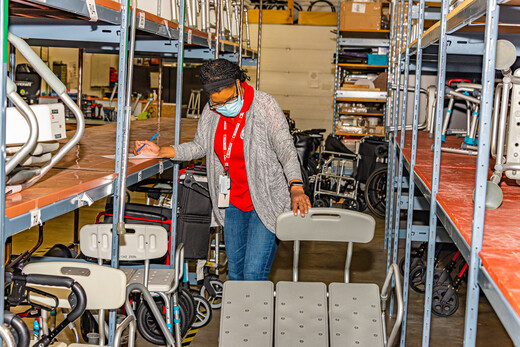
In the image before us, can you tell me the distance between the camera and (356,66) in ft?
33.8

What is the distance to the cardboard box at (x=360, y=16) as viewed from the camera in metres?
9.86

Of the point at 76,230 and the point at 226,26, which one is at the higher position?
the point at 226,26

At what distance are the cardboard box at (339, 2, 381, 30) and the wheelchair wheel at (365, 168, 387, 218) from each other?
3.14m

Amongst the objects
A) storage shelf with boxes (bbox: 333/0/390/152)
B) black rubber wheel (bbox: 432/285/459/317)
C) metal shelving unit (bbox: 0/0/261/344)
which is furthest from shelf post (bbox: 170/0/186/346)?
storage shelf with boxes (bbox: 333/0/390/152)

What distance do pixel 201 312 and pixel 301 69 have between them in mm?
9041

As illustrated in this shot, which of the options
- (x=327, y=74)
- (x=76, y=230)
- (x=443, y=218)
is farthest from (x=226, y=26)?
(x=327, y=74)

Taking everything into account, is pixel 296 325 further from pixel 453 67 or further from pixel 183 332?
pixel 453 67

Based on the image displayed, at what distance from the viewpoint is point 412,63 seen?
5637 mm

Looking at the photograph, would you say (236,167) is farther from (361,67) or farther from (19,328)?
(361,67)

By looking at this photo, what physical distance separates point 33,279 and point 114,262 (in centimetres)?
103

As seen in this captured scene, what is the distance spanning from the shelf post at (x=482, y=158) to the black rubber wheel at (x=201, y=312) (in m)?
2.70

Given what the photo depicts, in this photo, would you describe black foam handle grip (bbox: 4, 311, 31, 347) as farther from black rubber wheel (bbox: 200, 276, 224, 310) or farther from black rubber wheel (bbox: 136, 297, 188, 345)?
black rubber wheel (bbox: 200, 276, 224, 310)

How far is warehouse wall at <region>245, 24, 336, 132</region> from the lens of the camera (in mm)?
12602

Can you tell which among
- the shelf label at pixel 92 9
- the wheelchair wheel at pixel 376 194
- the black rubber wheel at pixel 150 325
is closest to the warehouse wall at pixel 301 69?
the wheelchair wheel at pixel 376 194
